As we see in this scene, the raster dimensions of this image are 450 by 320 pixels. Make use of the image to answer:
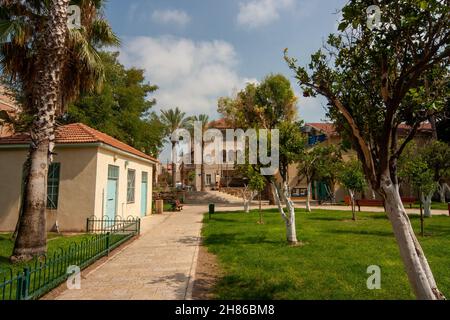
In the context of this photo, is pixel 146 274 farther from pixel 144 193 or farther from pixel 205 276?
pixel 144 193

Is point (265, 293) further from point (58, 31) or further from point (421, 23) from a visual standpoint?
point (58, 31)

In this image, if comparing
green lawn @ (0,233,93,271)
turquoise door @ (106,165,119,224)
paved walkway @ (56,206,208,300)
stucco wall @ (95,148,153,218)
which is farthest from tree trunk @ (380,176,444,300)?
turquoise door @ (106,165,119,224)

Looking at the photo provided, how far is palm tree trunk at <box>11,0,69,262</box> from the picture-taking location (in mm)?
7766

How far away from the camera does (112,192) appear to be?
14.6m

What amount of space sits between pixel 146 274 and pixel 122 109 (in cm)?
2366

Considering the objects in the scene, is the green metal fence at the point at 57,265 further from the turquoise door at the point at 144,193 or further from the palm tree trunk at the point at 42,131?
the turquoise door at the point at 144,193

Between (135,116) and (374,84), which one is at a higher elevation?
(135,116)

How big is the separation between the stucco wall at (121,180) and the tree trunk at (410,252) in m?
12.0

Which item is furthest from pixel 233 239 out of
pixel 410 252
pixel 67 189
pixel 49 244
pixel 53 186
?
pixel 53 186

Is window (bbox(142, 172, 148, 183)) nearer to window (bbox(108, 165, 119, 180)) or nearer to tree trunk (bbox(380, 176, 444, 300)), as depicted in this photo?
window (bbox(108, 165, 119, 180))

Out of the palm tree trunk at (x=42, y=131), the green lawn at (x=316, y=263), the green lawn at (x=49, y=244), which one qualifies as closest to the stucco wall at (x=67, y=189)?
the green lawn at (x=49, y=244)

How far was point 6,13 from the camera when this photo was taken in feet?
29.3
